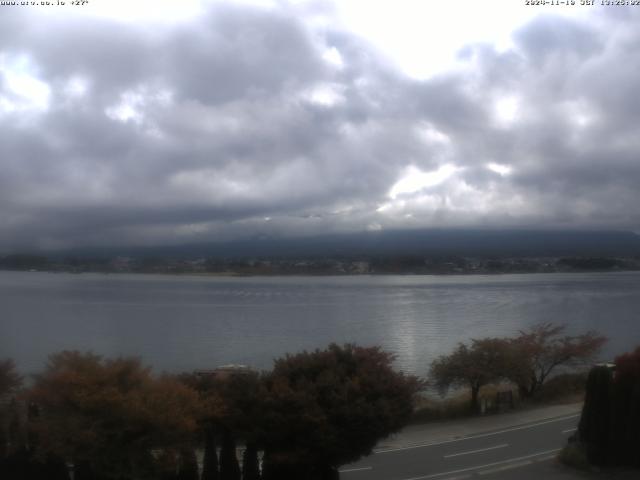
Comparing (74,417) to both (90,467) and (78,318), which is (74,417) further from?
(78,318)

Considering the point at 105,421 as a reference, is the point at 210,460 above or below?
below

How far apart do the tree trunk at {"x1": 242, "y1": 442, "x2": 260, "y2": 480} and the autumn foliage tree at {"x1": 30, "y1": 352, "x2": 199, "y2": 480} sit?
2186mm

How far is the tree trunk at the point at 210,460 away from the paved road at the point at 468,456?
15.8 feet

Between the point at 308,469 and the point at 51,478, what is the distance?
17.5ft

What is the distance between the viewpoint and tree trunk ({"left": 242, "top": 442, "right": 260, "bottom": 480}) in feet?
51.7

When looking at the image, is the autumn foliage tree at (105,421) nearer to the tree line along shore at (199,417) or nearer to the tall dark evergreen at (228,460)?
the tree line along shore at (199,417)

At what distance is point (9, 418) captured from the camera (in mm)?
13969

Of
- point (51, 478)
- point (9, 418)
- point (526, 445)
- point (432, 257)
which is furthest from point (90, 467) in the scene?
point (432, 257)

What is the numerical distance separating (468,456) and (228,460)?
8.57 meters

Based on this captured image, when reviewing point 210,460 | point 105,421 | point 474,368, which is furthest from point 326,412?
point 474,368

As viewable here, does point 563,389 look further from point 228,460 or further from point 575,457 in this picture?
point 228,460

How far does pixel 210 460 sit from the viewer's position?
15.4 metres

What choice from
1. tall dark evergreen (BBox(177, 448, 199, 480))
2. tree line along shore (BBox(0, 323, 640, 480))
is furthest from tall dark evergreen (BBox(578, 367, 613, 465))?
tall dark evergreen (BBox(177, 448, 199, 480))

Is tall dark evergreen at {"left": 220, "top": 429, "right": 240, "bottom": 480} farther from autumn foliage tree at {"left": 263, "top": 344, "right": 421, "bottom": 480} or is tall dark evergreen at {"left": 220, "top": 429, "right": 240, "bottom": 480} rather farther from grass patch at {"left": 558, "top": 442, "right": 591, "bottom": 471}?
grass patch at {"left": 558, "top": 442, "right": 591, "bottom": 471}
